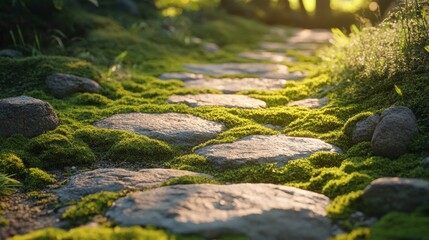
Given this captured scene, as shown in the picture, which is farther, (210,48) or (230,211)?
(210,48)

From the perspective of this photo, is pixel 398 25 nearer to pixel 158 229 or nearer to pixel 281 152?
pixel 281 152

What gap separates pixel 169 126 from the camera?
4.98 metres

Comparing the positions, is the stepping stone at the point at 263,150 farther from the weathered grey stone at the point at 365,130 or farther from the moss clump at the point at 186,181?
the moss clump at the point at 186,181

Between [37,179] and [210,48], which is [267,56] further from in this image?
[37,179]

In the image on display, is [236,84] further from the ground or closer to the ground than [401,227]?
further from the ground

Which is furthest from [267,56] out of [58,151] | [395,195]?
[395,195]

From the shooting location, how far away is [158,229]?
2705 millimetres

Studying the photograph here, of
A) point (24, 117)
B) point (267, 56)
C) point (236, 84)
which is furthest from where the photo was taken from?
point (267, 56)

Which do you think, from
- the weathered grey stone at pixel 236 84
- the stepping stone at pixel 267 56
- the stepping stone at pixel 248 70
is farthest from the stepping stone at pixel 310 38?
the weathered grey stone at pixel 236 84

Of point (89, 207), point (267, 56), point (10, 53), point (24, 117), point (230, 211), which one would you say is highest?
point (267, 56)

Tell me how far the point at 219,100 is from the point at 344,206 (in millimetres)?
3381

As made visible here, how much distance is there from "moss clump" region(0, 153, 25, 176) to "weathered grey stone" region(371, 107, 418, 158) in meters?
2.98

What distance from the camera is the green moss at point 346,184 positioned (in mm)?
3340

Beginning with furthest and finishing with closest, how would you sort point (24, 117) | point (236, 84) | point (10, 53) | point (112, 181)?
point (10, 53), point (236, 84), point (24, 117), point (112, 181)
